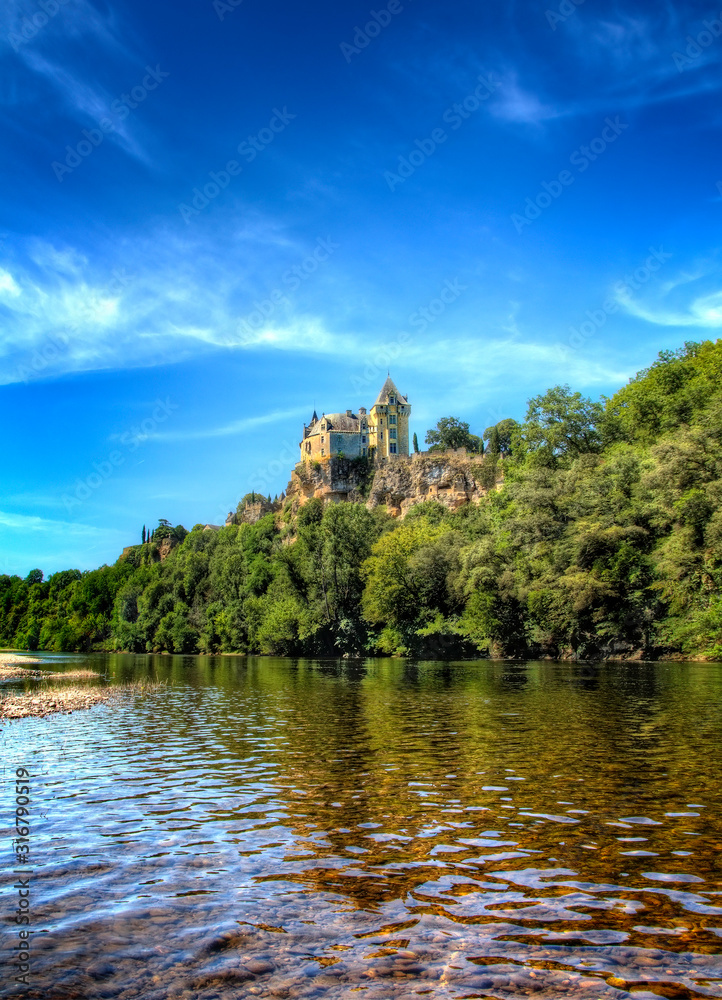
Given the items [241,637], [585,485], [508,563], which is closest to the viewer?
[585,485]

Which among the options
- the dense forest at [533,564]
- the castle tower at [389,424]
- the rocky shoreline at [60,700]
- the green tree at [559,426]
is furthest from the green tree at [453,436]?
the rocky shoreline at [60,700]

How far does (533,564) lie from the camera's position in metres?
60.7

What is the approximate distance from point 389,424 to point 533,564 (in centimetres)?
9905

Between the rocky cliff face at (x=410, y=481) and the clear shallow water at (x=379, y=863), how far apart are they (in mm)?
101345

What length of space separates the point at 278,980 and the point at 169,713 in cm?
2071

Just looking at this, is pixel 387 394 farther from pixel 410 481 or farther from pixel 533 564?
pixel 533 564

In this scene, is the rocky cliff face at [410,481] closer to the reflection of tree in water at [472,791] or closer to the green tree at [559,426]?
the green tree at [559,426]

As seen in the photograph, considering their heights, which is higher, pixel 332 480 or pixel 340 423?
pixel 340 423

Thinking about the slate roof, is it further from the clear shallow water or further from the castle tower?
the clear shallow water

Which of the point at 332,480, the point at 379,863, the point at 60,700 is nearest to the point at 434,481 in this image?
the point at 332,480

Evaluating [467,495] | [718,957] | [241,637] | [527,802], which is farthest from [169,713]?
[467,495]

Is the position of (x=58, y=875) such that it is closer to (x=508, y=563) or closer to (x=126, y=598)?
(x=508, y=563)

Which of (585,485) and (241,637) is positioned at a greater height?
(585,485)

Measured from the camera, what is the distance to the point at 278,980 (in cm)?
582
